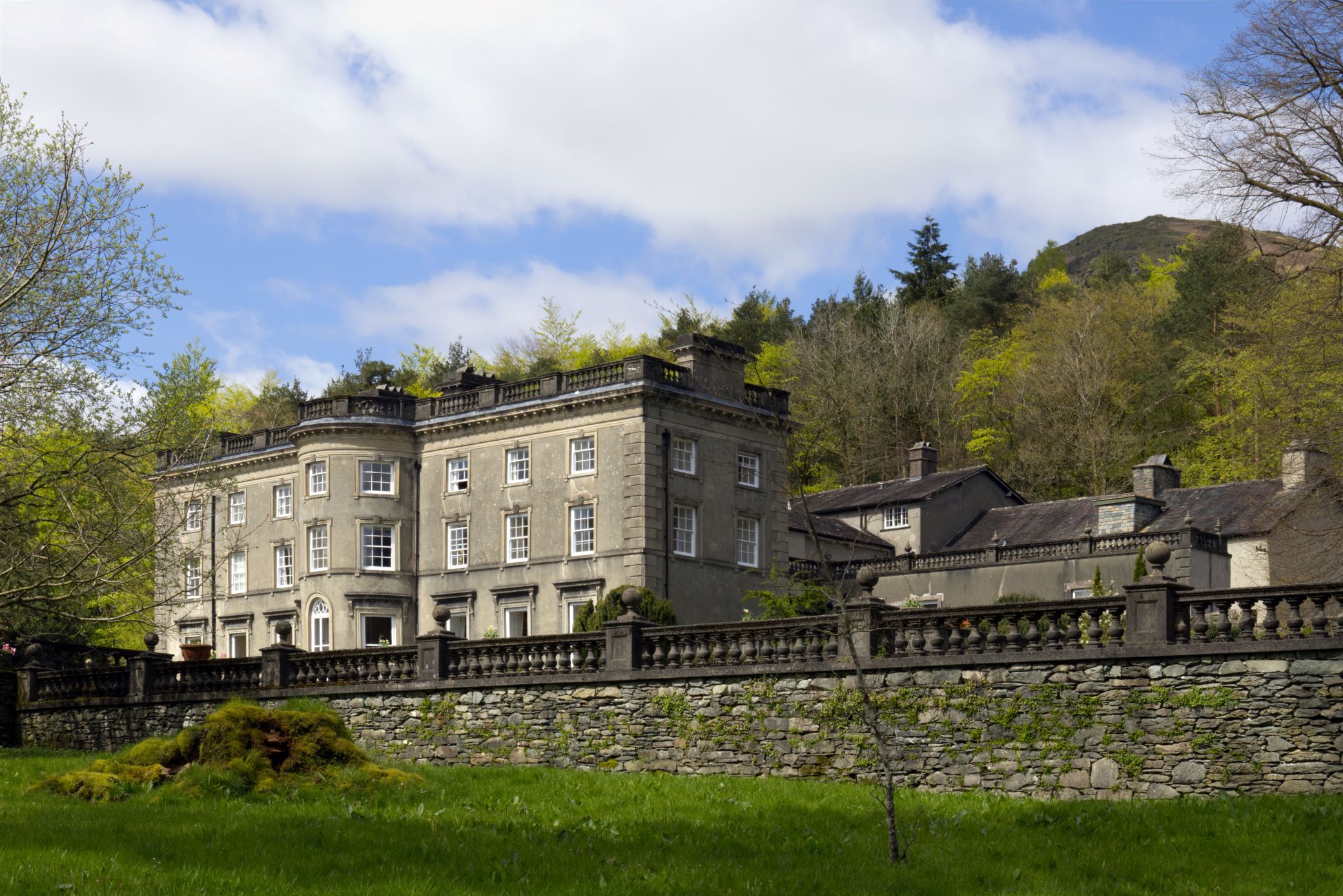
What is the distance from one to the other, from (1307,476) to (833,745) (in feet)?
98.0

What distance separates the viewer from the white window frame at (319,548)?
50.0m

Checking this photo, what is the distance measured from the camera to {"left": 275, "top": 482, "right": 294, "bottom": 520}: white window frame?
→ 5306 centimetres

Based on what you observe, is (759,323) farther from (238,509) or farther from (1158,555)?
(1158,555)

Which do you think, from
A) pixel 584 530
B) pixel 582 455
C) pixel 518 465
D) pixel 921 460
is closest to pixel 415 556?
pixel 518 465

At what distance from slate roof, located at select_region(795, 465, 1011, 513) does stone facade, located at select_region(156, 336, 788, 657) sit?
736 cm

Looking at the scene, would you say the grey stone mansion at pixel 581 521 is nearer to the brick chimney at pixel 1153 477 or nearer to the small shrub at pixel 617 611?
the brick chimney at pixel 1153 477

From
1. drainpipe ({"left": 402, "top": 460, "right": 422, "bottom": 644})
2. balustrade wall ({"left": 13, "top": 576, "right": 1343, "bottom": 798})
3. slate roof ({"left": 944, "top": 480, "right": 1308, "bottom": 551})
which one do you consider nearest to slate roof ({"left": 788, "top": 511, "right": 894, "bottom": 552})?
slate roof ({"left": 944, "top": 480, "right": 1308, "bottom": 551})

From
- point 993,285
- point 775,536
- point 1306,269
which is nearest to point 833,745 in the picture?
point 1306,269

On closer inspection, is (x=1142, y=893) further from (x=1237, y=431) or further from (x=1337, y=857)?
(x=1237, y=431)

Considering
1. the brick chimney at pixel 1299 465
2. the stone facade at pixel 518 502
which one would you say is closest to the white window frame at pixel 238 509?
the stone facade at pixel 518 502

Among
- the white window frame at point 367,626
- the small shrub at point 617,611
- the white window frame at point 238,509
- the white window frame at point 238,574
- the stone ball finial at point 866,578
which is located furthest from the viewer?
the white window frame at point 238,509

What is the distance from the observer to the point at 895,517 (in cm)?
5647

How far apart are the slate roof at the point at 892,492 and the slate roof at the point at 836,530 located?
1.12 meters

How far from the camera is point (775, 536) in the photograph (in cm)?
4981
